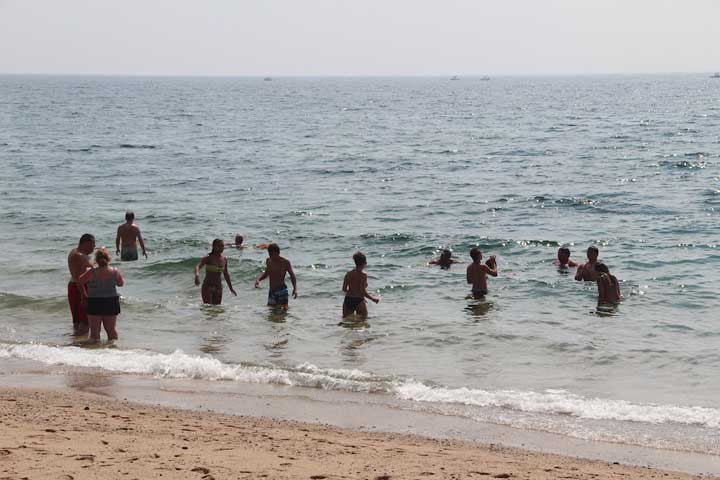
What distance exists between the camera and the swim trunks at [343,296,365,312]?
14789 millimetres

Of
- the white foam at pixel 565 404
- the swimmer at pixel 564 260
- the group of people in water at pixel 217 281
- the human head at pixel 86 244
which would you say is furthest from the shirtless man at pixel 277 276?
the swimmer at pixel 564 260

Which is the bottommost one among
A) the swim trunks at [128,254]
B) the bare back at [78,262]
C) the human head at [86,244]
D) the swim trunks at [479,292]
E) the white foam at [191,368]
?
the white foam at [191,368]

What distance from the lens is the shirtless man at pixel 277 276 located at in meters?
15.1

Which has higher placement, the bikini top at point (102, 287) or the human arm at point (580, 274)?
the bikini top at point (102, 287)

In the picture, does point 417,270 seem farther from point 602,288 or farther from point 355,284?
point 355,284

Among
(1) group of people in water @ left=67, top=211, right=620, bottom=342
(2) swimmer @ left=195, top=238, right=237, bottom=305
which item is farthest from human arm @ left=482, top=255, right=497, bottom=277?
(2) swimmer @ left=195, top=238, right=237, bottom=305

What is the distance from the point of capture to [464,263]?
19766 millimetres

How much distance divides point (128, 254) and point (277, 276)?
19.1 ft

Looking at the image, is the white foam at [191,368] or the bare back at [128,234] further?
the bare back at [128,234]

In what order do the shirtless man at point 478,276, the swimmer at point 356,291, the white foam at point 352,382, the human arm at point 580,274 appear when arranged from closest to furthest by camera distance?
the white foam at point 352,382
the swimmer at point 356,291
the shirtless man at point 478,276
the human arm at point 580,274

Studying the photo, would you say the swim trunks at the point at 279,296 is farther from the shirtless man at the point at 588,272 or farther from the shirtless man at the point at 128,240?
the shirtless man at the point at 588,272

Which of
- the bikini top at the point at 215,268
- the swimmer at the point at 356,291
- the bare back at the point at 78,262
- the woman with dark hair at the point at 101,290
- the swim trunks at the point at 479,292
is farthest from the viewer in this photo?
the swim trunks at the point at 479,292

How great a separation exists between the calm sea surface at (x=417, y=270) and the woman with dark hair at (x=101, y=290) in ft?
1.70

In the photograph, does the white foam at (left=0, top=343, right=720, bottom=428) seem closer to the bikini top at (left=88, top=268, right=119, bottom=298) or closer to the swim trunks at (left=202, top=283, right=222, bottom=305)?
the bikini top at (left=88, top=268, right=119, bottom=298)
